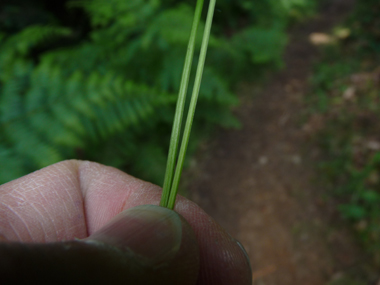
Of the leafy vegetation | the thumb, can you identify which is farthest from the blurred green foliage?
the thumb

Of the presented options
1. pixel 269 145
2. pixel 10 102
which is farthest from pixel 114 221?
pixel 269 145

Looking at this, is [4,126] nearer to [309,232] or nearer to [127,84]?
[127,84]

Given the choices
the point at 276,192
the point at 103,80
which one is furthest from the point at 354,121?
the point at 103,80

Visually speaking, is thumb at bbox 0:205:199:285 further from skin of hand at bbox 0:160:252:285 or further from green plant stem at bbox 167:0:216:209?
green plant stem at bbox 167:0:216:209

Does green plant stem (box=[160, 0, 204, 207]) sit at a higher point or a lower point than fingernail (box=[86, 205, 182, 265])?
higher

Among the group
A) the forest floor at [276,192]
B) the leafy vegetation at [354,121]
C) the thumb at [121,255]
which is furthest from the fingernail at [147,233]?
the leafy vegetation at [354,121]

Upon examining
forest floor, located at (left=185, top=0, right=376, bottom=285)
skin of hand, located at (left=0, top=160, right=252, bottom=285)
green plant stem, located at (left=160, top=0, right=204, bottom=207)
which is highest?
green plant stem, located at (left=160, top=0, right=204, bottom=207)

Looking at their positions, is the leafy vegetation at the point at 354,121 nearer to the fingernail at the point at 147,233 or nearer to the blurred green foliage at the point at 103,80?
the blurred green foliage at the point at 103,80
